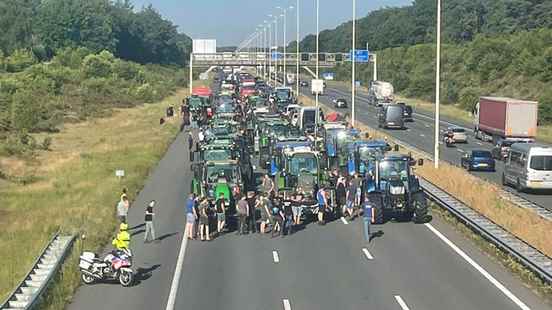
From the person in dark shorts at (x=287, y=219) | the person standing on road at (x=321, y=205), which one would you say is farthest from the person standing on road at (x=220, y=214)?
the person standing on road at (x=321, y=205)

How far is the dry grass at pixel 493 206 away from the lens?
27484 mm

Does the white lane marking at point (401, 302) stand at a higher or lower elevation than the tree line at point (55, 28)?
lower

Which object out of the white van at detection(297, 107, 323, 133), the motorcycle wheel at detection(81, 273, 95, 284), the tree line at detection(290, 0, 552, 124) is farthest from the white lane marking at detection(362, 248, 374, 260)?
the tree line at detection(290, 0, 552, 124)

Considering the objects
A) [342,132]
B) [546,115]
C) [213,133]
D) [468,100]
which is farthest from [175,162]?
[468,100]

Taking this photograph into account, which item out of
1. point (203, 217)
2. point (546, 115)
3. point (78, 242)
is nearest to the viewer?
point (78, 242)

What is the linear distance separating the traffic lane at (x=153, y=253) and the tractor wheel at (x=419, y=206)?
834 centimetres

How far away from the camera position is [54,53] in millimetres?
164750

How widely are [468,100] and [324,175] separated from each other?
7513cm

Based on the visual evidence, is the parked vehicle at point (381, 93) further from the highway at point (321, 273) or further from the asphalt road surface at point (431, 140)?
the highway at point (321, 273)

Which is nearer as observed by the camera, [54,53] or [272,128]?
[272,128]

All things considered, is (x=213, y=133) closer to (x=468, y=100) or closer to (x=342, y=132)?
(x=342, y=132)

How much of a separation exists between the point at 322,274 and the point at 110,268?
18.8 ft

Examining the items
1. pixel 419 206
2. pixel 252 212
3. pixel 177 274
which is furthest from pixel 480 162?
pixel 177 274

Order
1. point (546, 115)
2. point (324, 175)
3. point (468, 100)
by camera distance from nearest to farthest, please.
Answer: point (324, 175)
point (546, 115)
point (468, 100)
